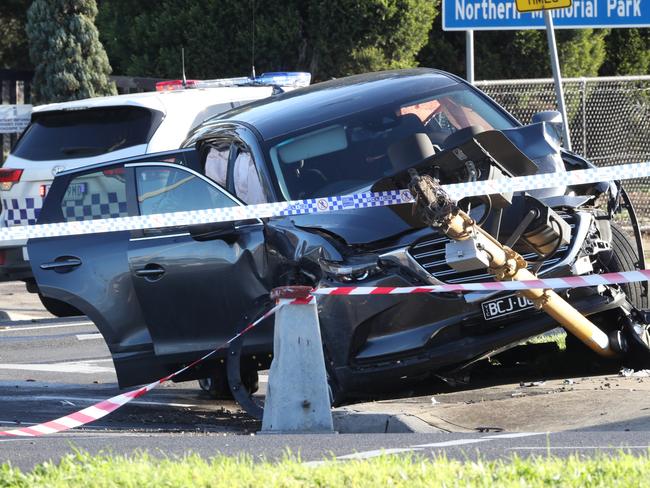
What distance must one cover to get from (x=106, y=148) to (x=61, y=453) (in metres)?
7.58

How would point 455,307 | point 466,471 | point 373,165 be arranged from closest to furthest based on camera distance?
point 466,471
point 455,307
point 373,165

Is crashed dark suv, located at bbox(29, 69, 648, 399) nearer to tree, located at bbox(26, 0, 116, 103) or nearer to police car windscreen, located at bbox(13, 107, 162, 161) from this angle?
police car windscreen, located at bbox(13, 107, 162, 161)

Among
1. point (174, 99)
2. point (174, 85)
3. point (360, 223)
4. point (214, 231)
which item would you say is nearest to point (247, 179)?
point (214, 231)

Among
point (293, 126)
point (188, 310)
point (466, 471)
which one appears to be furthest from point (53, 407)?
point (466, 471)

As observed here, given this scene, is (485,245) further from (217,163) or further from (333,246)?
(217,163)

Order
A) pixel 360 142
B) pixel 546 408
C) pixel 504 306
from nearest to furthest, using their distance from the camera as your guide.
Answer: pixel 504 306, pixel 546 408, pixel 360 142

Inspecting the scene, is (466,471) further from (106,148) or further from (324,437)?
(106,148)

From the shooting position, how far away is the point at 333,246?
7.11 metres

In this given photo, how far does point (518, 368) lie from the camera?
823 centimetres

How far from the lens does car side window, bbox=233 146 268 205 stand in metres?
8.05

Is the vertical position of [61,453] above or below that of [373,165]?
below

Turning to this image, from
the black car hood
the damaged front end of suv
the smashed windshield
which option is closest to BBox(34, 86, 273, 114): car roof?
the smashed windshield

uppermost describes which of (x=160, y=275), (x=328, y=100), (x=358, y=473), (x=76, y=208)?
(x=328, y=100)

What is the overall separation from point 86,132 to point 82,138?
75 millimetres
